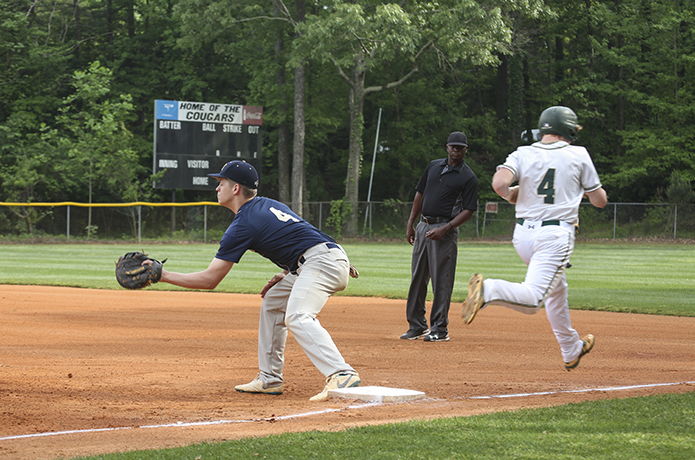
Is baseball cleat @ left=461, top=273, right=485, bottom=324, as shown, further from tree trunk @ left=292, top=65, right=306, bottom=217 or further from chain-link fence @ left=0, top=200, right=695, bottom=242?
tree trunk @ left=292, top=65, right=306, bottom=217

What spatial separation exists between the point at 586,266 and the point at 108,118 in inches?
904

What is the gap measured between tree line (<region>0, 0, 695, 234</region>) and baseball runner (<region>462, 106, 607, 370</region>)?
2571cm

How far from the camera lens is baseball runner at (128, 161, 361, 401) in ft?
16.2

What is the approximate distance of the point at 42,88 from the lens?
38.9 metres

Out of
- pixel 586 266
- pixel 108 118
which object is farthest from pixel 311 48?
pixel 586 266

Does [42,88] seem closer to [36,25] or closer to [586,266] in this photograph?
[36,25]

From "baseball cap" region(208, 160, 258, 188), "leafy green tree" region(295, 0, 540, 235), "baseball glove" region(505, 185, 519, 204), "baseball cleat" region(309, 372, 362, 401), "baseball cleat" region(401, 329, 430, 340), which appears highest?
"leafy green tree" region(295, 0, 540, 235)

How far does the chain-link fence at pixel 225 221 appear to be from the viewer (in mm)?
31156

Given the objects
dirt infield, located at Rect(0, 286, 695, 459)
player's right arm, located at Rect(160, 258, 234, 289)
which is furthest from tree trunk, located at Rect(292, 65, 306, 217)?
player's right arm, located at Rect(160, 258, 234, 289)

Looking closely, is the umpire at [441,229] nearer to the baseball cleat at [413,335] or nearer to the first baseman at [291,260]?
the baseball cleat at [413,335]

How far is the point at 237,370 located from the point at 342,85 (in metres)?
34.4

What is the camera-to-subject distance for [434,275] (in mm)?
7828

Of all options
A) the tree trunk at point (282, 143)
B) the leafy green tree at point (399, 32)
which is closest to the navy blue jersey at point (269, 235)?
the leafy green tree at point (399, 32)

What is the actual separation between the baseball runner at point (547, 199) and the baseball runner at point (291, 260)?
1.07 metres
